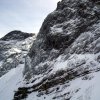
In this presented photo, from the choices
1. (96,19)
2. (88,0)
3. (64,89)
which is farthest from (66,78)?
(88,0)

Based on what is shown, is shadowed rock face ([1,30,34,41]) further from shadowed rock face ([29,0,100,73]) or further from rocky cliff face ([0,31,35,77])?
shadowed rock face ([29,0,100,73])

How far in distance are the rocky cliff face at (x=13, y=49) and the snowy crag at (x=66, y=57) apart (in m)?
17.7

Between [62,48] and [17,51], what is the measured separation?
3794cm

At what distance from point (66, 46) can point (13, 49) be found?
4303cm

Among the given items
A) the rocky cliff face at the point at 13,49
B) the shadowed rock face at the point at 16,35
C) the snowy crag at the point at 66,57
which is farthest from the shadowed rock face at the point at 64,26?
the shadowed rock face at the point at 16,35

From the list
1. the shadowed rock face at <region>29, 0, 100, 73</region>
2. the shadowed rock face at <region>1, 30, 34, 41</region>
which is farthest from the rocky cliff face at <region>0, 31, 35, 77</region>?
the shadowed rock face at <region>29, 0, 100, 73</region>

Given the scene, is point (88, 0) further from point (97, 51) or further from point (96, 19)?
point (97, 51)

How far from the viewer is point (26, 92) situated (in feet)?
100

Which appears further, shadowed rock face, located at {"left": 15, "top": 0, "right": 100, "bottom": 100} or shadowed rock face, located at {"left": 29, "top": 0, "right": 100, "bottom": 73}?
shadowed rock face, located at {"left": 29, "top": 0, "right": 100, "bottom": 73}

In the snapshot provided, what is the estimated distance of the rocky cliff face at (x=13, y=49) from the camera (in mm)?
59000

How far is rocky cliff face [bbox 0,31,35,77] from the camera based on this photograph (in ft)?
194

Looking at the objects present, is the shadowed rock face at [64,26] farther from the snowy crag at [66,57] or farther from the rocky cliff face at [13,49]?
the rocky cliff face at [13,49]

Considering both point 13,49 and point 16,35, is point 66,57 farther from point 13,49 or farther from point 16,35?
point 16,35

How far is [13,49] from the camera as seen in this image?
74.4 meters
